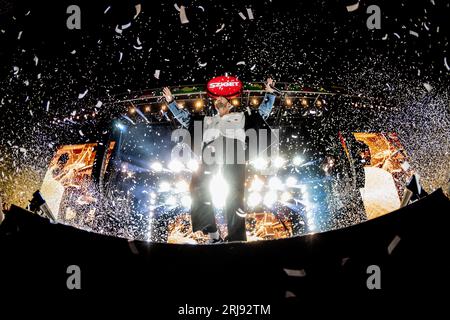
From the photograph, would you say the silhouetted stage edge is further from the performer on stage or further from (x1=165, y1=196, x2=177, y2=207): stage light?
(x1=165, y1=196, x2=177, y2=207): stage light

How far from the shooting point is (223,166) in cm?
296

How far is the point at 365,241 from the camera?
114 cm

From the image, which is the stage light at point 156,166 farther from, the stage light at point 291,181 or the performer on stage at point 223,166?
the performer on stage at point 223,166

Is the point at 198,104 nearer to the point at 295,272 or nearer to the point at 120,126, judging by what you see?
the point at 120,126

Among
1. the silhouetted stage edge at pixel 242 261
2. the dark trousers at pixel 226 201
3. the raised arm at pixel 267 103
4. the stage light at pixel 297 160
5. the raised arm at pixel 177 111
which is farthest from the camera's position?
the stage light at pixel 297 160

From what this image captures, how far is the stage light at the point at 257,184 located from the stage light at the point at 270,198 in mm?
259

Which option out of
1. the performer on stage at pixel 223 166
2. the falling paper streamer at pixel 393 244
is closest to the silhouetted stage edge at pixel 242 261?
the falling paper streamer at pixel 393 244

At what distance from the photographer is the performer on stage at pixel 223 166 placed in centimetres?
286

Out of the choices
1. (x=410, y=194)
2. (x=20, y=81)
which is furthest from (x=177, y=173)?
(x=410, y=194)

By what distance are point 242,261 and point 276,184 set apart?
5.93 metres

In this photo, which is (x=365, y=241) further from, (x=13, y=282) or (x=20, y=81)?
(x=20, y=81)

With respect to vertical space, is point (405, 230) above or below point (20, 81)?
below
